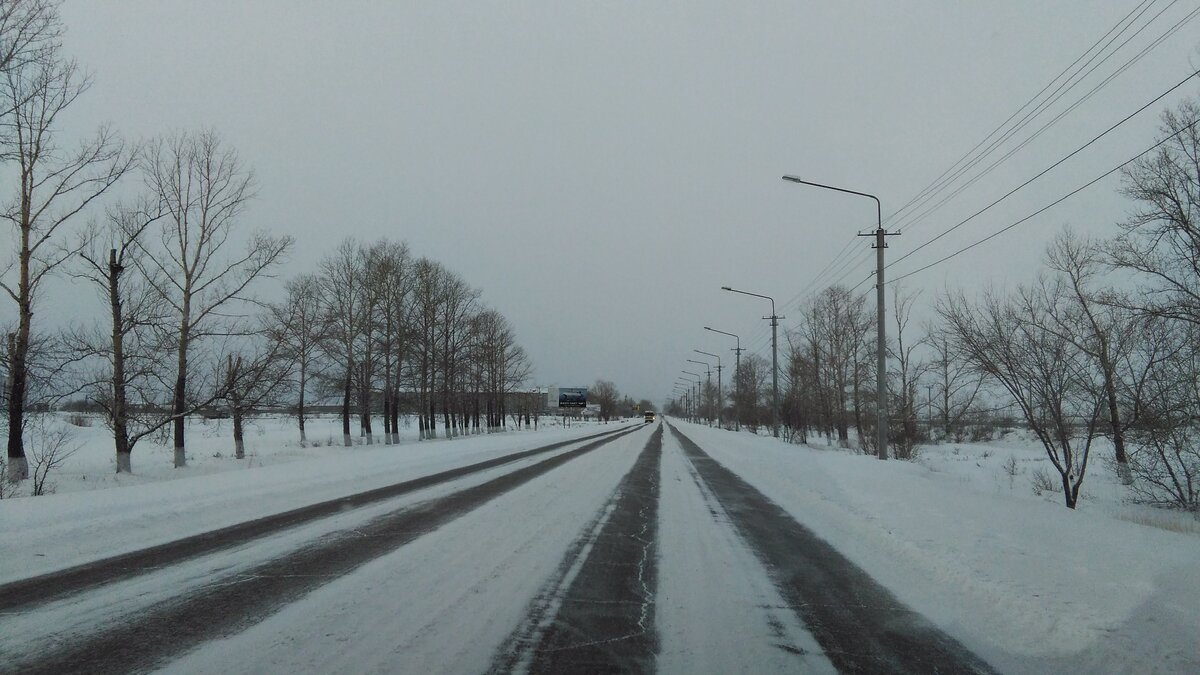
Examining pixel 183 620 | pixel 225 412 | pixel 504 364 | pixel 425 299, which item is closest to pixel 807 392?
pixel 504 364

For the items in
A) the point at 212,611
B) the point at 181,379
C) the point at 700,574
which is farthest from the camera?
the point at 181,379

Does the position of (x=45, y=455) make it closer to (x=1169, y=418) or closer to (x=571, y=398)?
(x=1169, y=418)

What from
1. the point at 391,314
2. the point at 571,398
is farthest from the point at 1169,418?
the point at 571,398

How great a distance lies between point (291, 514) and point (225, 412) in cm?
1392

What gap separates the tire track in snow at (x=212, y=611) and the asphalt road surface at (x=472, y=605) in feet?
0.07

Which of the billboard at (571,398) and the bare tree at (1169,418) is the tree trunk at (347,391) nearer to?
the bare tree at (1169,418)

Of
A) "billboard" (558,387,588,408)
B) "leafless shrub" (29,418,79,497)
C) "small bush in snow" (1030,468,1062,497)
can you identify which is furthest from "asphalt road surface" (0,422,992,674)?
"billboard" (558,387,588,408)

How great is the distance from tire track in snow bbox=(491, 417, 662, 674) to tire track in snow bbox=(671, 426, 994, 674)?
126 cm

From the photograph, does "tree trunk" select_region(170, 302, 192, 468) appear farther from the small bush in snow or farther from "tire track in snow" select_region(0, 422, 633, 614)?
the small bush in snow

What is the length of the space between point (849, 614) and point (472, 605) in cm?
305

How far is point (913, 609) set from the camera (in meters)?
5.46

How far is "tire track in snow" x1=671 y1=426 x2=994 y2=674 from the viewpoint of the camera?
4238 millimetres

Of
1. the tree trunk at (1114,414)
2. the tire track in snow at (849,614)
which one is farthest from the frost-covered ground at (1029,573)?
the tree trunk at (1114,414)

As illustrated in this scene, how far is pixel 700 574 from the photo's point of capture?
657 cm
